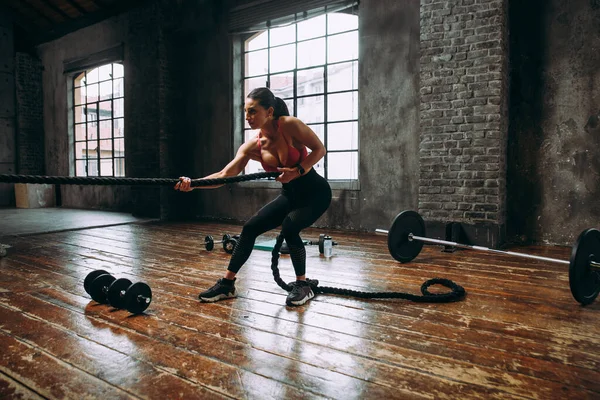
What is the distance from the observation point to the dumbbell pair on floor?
2385 mm

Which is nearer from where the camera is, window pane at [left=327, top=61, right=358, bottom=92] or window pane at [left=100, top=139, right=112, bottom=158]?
window pane at [left=327, top=61, right=358, bottom=92]

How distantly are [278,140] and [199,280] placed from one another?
1.22 metres

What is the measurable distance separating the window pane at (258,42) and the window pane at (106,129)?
12.4ft

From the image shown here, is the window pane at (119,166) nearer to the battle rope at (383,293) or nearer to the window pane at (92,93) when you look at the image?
the window pane at (92,93)

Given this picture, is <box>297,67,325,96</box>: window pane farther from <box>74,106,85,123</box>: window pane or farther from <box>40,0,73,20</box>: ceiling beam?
<box>40,0,73,20</box>: ceiling beam

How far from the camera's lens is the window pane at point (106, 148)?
9.14 meters

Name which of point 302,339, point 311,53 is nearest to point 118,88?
point 311,53

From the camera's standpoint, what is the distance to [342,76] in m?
6.06

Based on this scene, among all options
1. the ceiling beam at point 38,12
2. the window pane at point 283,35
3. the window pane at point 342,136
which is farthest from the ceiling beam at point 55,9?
the window pane at point 342,136

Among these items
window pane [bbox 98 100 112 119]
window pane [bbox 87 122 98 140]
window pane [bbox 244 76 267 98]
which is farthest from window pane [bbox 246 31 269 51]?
window pane [bbox 87 122 98 140]

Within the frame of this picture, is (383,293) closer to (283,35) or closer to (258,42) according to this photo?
(283,35)

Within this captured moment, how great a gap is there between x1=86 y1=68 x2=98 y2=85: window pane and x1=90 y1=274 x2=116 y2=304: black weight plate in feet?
26.6

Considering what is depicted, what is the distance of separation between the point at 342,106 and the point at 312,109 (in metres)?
0.47

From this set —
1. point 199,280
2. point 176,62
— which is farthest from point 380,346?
point 176,62
